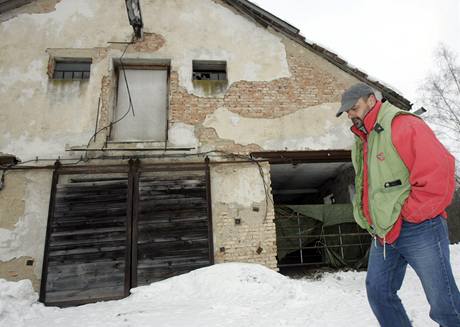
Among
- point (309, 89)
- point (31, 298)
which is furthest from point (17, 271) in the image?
point (309, 89)

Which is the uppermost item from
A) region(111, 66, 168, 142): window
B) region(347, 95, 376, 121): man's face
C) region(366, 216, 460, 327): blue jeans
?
region(111, 66, 168, 142): window

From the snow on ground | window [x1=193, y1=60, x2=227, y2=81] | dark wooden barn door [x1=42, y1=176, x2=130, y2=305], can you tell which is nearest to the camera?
the snow on ground

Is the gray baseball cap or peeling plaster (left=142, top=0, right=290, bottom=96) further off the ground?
peeling plaster (left=142, top=0, right=290, bottom=96)

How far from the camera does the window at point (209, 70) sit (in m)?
7.63

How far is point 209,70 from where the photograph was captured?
777 centimetres

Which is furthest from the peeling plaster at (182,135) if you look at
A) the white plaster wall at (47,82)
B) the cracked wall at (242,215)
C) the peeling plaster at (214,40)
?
the white plaster wall at (47,82)

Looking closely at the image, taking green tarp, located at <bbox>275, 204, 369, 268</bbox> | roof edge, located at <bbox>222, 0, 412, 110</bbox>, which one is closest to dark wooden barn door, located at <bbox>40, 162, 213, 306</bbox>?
green tarp, located at <bbox>275, 204, 369, 268</bbox>

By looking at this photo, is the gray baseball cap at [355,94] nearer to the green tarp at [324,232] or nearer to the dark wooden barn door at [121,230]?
the dark wooden barn door at [121,230]

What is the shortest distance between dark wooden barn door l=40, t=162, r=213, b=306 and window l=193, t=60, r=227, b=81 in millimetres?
2335

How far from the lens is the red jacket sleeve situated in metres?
1.95

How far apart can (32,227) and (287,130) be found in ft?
17.8

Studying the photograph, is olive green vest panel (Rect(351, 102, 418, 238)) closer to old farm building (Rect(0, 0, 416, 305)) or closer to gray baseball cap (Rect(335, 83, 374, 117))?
gray baseball cap (Rect(335, 83, 374, 117))

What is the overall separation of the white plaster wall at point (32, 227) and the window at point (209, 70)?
3898 millimetres

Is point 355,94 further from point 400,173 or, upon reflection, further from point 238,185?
point 238,185
